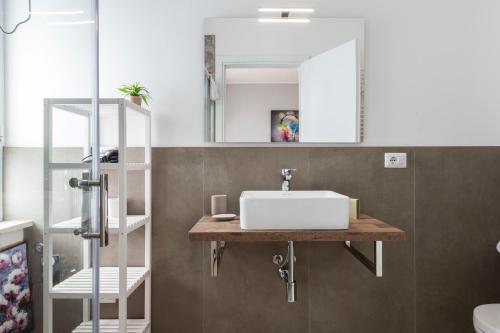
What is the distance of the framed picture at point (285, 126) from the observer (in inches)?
71.2

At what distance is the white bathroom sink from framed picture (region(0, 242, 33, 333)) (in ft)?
2.62

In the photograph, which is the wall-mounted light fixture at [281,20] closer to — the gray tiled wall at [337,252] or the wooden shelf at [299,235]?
the gray tiled wall at [337,252]

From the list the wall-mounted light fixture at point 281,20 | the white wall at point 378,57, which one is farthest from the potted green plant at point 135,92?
the wall-mounted light fixture at point 281,20

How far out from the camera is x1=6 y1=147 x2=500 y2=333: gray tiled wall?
1835 mm

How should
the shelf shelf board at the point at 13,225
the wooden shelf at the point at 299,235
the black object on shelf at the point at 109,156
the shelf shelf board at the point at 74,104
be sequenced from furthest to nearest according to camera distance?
the black object on shelf at the point at 109,156, the wooden shelf at the point at 299,235, the shelf shelf board at the point at 74,104, the shelf shelf board at the point at 13,225

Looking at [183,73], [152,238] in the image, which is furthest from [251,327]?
[183,73]

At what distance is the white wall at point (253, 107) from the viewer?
5.93ft

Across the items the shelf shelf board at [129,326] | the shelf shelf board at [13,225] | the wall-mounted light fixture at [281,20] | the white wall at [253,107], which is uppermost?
the wall-mounted light fixture at [281,20]

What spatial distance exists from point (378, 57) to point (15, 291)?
75.0 inches

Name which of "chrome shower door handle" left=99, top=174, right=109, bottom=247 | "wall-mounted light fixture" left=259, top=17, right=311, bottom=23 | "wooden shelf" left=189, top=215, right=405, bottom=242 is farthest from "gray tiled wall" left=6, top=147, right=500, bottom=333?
"chrome shower door handle" left=99, top=174, right=109, bottom=247

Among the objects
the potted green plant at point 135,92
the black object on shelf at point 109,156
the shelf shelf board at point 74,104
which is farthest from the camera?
the potted green plant at point 135,92

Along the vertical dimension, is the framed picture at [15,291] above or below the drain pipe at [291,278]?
above

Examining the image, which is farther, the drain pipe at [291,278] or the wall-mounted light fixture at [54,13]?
the drain pipe at [291,278]

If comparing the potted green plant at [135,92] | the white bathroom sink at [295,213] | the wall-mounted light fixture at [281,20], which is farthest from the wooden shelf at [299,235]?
the wall-mounted light fixture at [281,20]
